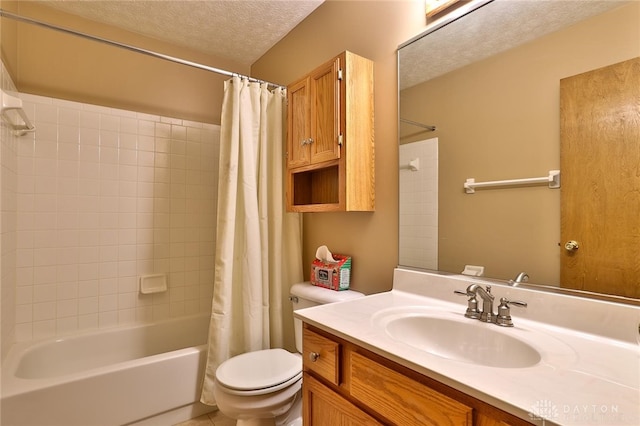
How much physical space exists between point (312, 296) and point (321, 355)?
2.06ft

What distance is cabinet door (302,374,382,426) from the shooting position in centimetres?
89

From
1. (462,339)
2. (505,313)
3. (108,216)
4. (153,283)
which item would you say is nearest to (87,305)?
(153,283)

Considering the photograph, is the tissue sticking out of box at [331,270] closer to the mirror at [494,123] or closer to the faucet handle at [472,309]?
the mirror at [494,123]

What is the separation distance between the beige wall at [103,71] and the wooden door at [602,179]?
2396mm

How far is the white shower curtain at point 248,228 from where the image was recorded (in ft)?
5.76

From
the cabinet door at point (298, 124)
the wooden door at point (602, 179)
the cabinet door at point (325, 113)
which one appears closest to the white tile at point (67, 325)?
the cabinet door at point (298, 124)

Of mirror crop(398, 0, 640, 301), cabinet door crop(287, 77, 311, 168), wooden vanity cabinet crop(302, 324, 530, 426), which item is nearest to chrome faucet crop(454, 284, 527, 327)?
mirror crop(398, 0, 640, 301)

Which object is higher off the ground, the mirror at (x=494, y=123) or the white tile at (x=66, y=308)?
the mirror at (x=494, y=123)

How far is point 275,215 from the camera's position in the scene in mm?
1934

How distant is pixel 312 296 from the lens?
5.41 ft

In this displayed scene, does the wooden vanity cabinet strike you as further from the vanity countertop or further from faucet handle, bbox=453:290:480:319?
faucet handle, bbox=453:290:480:319

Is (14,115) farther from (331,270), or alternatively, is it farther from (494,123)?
(494,123)

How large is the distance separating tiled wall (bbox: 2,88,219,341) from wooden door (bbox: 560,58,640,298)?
2.29m

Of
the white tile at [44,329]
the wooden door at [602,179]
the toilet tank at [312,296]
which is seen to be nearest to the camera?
the wooden door at [602,179]
